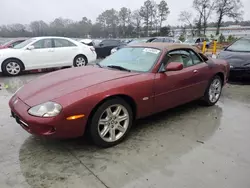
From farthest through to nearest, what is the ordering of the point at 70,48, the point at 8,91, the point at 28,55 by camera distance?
the point at 70,48
the point at 28,55
the point at 8,91

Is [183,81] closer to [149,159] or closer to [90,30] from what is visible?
[149,159]

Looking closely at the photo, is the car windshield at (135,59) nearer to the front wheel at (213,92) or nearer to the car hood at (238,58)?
the front wheel at (213,92)

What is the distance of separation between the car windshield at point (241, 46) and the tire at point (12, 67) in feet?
24.0

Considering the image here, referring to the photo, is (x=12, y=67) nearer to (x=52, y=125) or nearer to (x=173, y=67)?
(x=52, y=125)

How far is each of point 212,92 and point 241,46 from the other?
401cm

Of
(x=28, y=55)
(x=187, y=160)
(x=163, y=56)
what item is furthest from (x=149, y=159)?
(x=28, y=55)

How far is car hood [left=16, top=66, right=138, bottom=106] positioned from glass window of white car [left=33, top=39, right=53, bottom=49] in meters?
5.33

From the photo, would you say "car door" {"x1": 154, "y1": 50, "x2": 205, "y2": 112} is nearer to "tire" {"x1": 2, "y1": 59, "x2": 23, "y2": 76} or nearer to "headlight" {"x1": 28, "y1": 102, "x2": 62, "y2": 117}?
"headlight" {"x1": 28, "y1": 102, "x2": 62, "y2": 117}

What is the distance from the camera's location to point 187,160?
2803 millimetres

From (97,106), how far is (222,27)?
54622 mm

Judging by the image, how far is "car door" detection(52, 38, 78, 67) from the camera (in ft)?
29.0

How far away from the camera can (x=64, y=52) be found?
9000mm

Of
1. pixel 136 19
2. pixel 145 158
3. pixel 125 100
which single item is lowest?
pixel 145 158

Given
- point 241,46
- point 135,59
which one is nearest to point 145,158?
point 135,59
